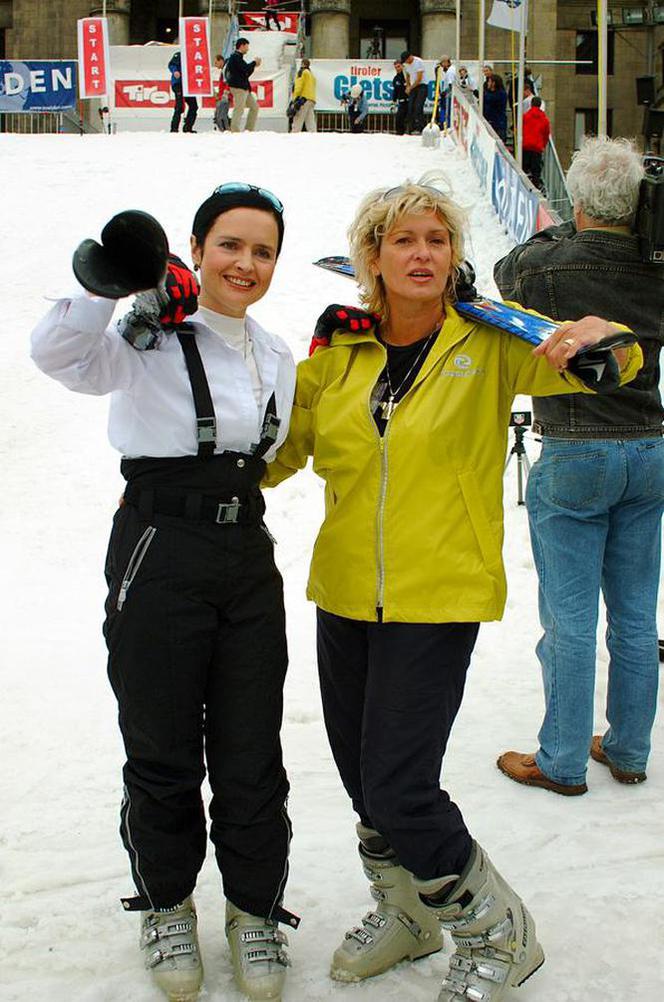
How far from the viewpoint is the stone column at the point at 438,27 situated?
32.8 metres

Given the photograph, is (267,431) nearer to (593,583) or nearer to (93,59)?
(593,583)

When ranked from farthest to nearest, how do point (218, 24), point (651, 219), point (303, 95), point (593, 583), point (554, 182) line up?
point (218, 24)
point (303, 95)
point (554, 182)
point (593, 583)
point (651, 219)

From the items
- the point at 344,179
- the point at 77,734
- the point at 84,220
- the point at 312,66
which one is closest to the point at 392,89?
the point at 312,66

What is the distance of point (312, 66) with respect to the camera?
25.9 metres

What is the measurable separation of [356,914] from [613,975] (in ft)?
2.53

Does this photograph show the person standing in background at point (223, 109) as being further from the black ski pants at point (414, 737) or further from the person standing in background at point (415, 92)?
the black ski pants at point (414, 737)

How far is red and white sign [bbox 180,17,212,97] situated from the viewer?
22.3 meters

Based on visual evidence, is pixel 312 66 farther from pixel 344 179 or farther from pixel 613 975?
pixel 613 975

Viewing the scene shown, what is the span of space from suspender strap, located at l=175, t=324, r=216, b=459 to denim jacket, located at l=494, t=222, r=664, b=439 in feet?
5.06

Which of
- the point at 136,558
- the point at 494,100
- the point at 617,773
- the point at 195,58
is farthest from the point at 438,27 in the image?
the point at 136,558

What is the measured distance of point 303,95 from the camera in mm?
22812

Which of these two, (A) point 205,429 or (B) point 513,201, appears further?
(B) point 513,201

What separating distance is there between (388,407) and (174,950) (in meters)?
1.54

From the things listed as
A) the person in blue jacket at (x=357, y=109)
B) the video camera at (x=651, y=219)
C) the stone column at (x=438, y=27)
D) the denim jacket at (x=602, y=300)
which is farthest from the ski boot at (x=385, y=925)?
the stone column at (x=438, y=27)
